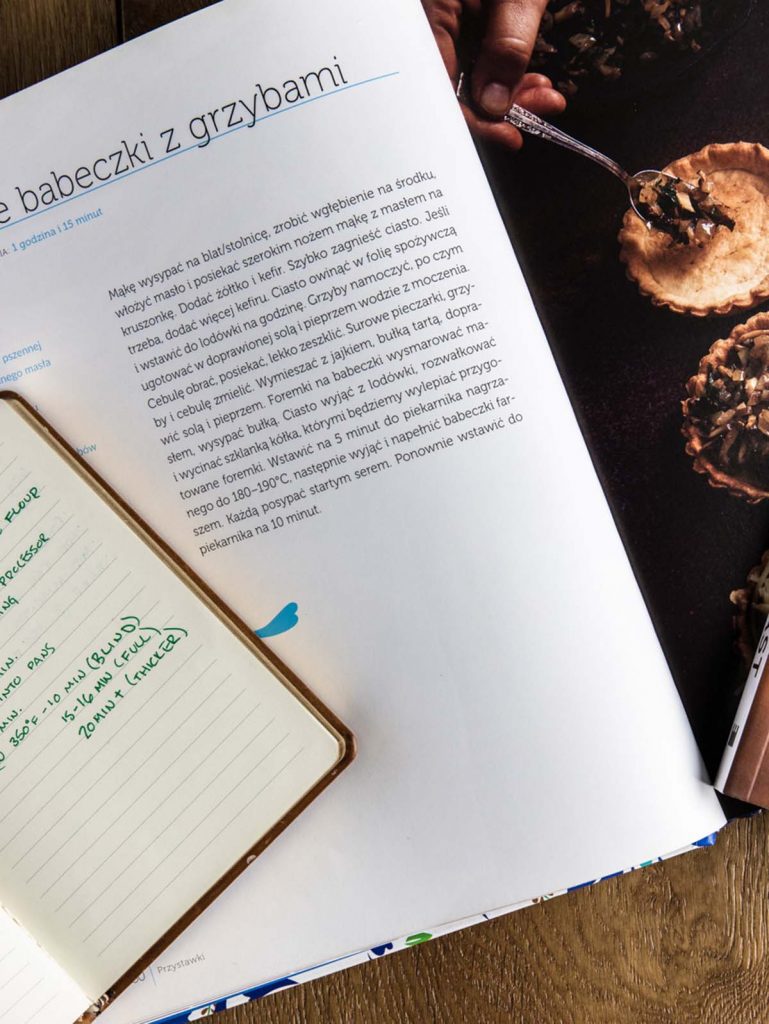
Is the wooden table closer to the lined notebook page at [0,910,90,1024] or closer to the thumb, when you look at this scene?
the lined notebook page at [0,910,90,1024]

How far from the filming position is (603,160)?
1.16 feet

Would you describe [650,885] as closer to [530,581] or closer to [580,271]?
[530,581]

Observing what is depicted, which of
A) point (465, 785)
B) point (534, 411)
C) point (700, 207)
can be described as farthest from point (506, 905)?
point (700, 207)

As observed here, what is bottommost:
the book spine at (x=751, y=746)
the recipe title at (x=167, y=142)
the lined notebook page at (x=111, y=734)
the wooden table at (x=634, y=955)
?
the wooden table at (x=634, y=955)

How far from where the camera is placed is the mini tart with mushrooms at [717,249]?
1.15 ft

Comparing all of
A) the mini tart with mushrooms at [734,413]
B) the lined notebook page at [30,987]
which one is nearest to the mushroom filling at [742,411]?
the mini tart with mushrooms at [734,413]

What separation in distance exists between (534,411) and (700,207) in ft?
0.39

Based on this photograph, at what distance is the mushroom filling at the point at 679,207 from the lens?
1.16ft

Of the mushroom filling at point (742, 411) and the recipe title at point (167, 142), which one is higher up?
the recipe title at point (167, 142)

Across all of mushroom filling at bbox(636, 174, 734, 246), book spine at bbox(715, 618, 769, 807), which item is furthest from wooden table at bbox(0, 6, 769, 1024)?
mushroom filling at bbox(636, 174, 734, 246)

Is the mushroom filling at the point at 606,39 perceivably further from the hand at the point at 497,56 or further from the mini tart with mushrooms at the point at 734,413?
the mini tart with mushrooms at the point at 734,413

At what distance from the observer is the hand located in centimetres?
34

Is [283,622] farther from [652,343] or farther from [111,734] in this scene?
[652,343]

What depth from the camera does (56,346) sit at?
348 mm
